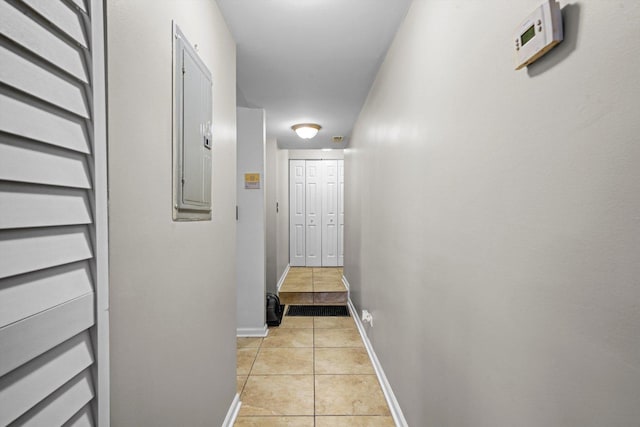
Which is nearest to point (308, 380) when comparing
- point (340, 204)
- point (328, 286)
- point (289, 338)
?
point (289, 338)

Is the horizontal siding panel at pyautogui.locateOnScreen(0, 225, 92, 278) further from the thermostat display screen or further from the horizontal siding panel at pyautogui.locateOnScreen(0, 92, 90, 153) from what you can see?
the thermostat display screen

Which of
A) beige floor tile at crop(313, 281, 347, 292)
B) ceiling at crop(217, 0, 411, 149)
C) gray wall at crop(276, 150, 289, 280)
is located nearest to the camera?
ceiling at crop(217, 0, 411, 149)

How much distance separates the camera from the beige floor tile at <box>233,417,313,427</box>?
209 cm

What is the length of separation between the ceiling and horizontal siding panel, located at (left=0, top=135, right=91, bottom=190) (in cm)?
154

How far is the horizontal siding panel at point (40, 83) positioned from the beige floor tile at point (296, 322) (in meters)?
3.47

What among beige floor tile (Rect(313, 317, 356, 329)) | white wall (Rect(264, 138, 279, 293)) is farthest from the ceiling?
beige floor tile (Rect(313, 317, 356, 329))

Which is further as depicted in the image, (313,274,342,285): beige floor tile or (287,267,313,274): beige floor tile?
(287,267,313,274): beige floor tile

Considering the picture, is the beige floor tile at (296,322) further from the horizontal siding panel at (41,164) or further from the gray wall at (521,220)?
the horizontal siding panel at (41,164)

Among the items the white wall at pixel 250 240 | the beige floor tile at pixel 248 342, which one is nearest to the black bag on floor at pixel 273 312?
the white wall at pixel 250 240

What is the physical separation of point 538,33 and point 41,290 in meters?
1.10

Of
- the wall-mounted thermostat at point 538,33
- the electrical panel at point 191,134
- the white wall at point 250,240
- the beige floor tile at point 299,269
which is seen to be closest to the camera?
the wall-mounted thermostat at point 538,33

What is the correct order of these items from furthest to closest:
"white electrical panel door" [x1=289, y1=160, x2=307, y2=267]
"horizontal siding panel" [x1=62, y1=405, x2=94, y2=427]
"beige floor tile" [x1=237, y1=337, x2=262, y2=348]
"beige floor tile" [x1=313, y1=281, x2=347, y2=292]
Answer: "white electrical panel door" [x1=289, y1=160, x2=307, y2=267] → "beige floor tile" [x1=313, y1=281, x2=347, y2=292] → "beige floor tile" [x1=237, y1=337, x2=262, y2=348] → "horizontal siding panel" [x1=62, y1=405, x2=94, y2=427]

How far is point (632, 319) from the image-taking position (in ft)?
1.91

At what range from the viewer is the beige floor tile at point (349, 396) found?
2242 mm
